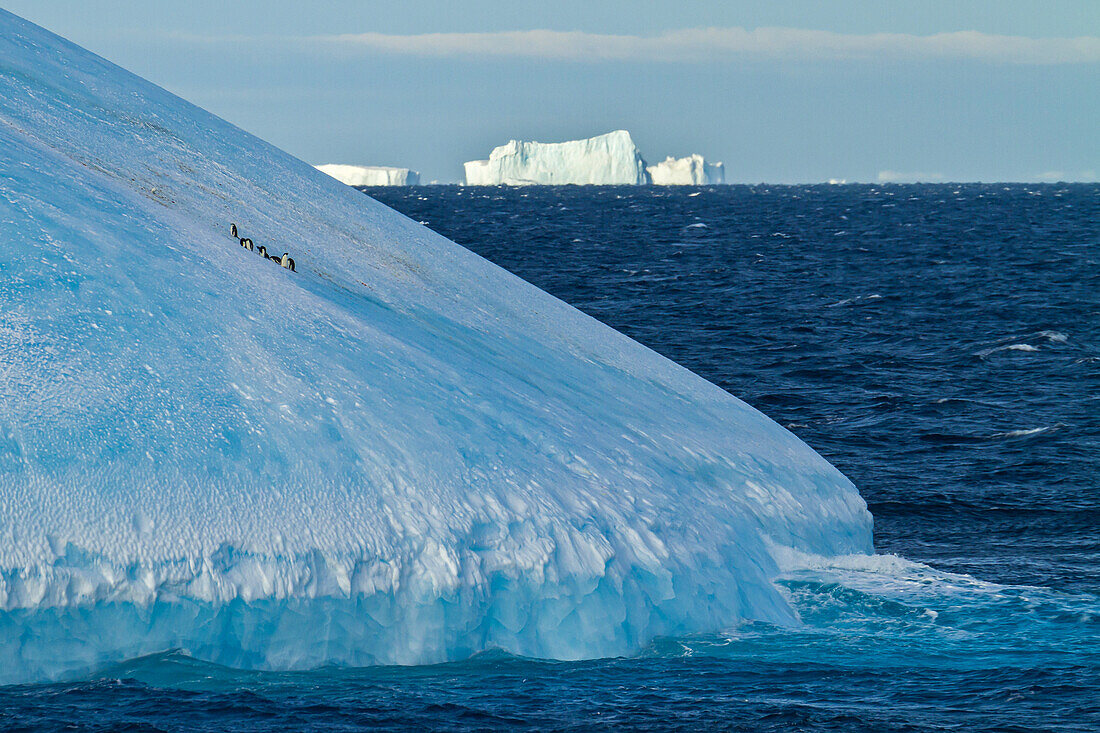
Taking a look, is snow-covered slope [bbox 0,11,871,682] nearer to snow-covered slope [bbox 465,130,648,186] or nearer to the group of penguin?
the group of penguin

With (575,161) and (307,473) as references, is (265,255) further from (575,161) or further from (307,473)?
(575,161)

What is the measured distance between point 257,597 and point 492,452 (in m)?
2.25

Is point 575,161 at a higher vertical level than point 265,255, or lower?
higher

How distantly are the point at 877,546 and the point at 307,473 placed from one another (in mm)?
8643

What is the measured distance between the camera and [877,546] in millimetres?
14297

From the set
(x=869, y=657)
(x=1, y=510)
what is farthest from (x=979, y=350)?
(x=1, y=510)

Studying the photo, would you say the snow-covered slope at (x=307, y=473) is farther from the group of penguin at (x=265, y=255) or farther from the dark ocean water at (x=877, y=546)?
the dark ocean water at (x=877, y=546)

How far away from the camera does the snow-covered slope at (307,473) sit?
23.6ft

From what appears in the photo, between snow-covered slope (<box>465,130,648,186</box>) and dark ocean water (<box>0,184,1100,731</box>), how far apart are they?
14462 cm

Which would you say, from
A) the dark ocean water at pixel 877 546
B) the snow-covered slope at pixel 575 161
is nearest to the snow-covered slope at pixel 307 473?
the dark ocean water at pixel 877 546

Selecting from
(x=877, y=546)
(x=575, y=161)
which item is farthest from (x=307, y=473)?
(x=575, y=161)

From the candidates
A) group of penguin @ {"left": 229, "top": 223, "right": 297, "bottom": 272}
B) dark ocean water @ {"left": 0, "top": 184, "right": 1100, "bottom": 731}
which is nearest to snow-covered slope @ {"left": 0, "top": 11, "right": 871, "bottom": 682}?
group of penguin @ {"left": 229, "top": 223, "right": 297, "bottom": 272}

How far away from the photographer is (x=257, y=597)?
732 centimetres

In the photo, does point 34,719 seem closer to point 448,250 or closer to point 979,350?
point 448,250
